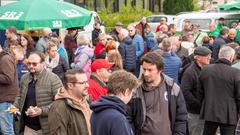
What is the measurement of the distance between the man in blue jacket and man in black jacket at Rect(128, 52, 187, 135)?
3.46 feet

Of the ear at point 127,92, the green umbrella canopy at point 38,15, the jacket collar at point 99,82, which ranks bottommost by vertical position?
the jacket collar at point 99,82

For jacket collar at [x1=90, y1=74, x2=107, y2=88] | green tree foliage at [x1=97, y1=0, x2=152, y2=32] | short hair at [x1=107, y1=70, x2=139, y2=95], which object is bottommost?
green tree foliage at [x1=97, y1=0, x2=152, y2=32]

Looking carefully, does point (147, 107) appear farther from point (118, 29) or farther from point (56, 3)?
point (118, 29)

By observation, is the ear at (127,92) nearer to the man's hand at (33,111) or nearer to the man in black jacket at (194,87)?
the man's hand at (33,111)

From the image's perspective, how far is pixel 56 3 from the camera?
11414 mm

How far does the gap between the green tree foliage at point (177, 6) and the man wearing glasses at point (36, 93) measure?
31386mm

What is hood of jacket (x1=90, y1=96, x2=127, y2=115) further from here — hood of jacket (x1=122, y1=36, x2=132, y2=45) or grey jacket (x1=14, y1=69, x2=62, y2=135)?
hood of jacket (x1=122, y1=36, x2=132, y2=45)

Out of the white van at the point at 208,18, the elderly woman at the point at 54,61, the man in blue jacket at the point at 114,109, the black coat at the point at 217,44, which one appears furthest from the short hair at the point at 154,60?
the white van at the point at 208,18

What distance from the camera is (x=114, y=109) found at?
4.29 meters

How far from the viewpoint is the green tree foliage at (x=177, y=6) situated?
37.5m

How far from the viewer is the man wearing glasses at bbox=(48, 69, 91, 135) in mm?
5234

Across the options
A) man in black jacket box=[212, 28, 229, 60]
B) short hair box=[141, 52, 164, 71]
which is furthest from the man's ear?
man in black jacket box=[212, 28, 229, 60]

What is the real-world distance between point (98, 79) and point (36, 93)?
2.70ft

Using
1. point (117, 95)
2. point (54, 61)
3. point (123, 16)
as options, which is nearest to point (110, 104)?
point (117, 95)
